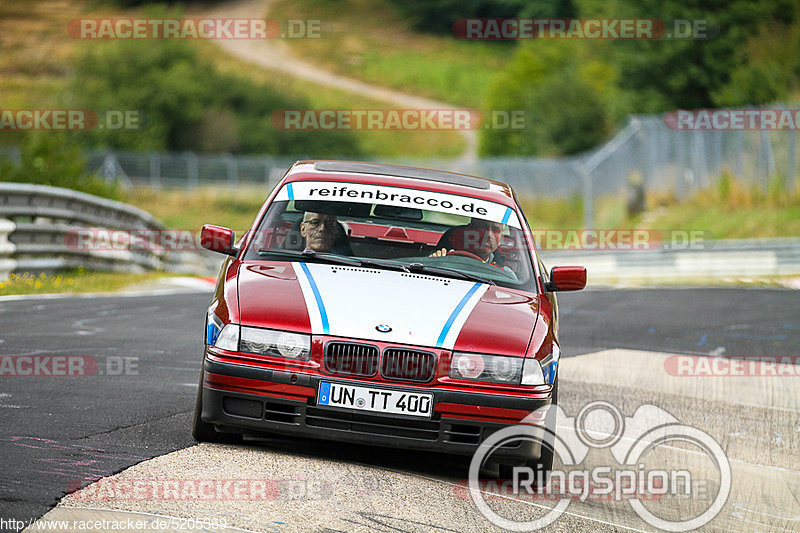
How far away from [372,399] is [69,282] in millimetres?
11514

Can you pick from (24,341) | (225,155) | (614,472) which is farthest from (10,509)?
(225,155)

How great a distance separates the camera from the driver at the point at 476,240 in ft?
24.1

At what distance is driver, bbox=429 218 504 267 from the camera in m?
7.33

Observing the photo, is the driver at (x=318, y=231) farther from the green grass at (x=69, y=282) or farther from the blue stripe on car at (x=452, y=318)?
the green grass at (x=69, y=282)

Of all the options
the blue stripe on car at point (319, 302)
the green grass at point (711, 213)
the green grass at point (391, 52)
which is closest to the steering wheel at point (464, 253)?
the blue stripe on car at point (319, 302)

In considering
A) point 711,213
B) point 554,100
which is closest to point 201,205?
point 554,100

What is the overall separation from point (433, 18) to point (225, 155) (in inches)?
2113

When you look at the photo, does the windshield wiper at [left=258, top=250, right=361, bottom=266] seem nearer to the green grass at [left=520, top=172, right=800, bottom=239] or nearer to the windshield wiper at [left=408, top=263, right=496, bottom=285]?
the windshield wiper at [left=408, top=263, right=496, bottom=285]

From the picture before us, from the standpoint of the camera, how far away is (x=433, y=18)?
388ft

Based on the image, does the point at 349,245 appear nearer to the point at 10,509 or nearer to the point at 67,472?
the point at 67,472

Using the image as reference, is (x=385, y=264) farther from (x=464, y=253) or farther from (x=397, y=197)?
(x=397, y=197)

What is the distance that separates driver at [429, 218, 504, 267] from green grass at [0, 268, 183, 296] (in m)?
8.46

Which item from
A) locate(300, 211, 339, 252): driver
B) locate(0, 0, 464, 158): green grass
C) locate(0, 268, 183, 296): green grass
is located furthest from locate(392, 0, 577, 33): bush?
locate(300, 211, 339, 252): driver

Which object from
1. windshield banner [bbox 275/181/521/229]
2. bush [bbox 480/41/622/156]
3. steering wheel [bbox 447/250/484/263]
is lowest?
steering wheel [bbox 447/250/484/263]
